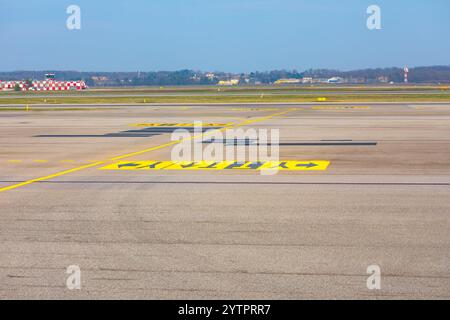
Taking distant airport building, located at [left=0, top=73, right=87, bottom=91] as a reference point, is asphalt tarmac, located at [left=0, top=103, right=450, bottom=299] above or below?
below

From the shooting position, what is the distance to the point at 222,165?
66.5 ft

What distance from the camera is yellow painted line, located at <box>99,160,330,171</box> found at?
1955 cm

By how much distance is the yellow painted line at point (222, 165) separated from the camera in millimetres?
19547

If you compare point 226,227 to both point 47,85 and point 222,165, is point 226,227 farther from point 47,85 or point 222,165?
point 47,85

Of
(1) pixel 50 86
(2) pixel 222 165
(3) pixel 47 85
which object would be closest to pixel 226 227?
(2) pixel 222 165

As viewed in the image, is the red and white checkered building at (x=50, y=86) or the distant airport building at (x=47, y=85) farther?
the distant airport building at (x=47, y=85)

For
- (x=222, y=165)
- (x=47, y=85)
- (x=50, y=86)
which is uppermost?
(x=47, y=85)

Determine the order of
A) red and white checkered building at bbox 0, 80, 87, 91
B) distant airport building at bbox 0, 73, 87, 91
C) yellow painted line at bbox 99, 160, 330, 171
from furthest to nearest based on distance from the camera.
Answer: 1. distant airport building at bbox 0, 73, 87, 91
2. red and white checkered building at bbox 0, 80, 87, 91
3. yellow painted line at bbox 99, 160, 330, 171

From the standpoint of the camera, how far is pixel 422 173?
58.5 feet

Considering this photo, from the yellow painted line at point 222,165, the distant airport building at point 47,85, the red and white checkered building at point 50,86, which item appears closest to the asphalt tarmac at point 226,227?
the yellow painted line at point 222,165

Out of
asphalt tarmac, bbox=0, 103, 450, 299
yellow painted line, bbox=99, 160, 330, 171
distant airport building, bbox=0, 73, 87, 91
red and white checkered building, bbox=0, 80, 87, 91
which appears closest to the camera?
asphalt tarmac, bbox=0, 103, 450, 299

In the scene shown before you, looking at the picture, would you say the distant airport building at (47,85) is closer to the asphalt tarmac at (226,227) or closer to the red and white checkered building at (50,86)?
the red and white checkered building at (50,86)

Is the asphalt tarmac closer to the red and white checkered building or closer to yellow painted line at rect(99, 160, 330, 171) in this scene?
yellow painted line at rect(99, 160, 330, 171)

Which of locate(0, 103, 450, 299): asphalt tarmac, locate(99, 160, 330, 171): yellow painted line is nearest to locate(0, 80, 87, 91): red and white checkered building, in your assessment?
locate(0, 103, 450, 299): asphalt tarmac
